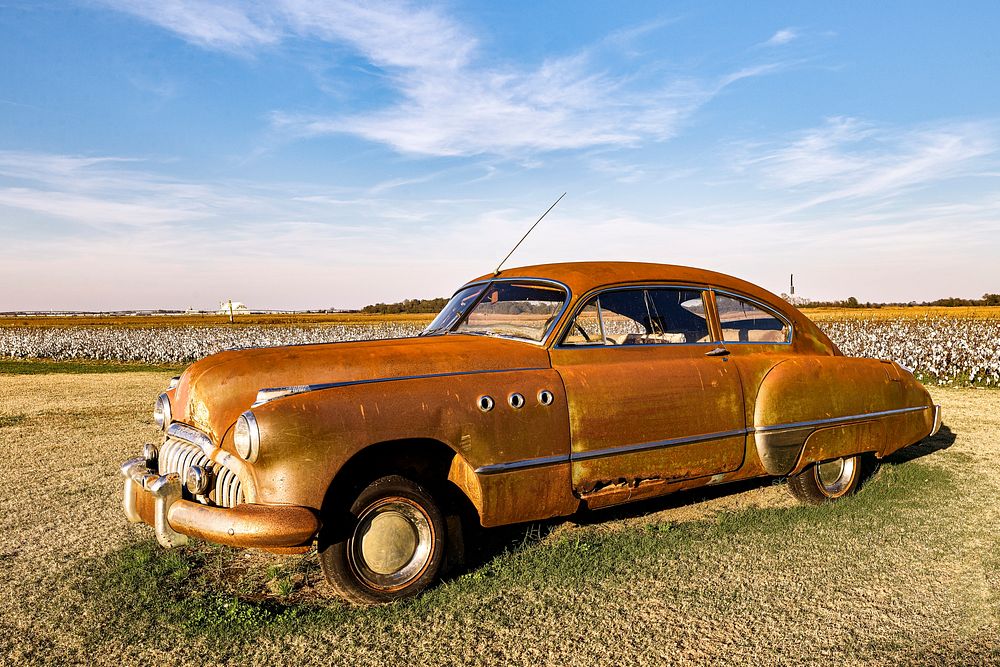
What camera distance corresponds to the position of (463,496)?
3684 millimetres

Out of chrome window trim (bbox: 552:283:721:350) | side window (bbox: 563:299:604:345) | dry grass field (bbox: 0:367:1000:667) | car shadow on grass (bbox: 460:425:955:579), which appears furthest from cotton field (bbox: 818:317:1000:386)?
→ side window (bbox: 563:299:604:345)

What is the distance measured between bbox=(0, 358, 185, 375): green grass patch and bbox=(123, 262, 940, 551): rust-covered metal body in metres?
14.9

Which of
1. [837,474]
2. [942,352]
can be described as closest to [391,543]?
[837,474]

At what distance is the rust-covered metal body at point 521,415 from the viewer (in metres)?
3.15

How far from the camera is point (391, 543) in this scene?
3.39 metres

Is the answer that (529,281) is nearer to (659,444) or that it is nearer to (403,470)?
(659,444)

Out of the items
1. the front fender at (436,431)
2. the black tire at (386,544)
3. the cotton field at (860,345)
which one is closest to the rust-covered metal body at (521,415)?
the front fender at (436,431)

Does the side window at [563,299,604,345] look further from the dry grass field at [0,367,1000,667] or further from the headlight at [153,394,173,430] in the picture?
the headlight at [153,394,173,430]

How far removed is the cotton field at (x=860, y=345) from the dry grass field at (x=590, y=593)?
9174mm

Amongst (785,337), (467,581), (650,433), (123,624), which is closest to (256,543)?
(123,624)

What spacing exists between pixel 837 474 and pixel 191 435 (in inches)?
176

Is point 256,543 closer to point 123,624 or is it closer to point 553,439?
point 123,624

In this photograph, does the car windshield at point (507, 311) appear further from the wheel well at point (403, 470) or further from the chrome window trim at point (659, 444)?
the wheel well at point (403, 470)

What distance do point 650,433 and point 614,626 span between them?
1.15 meters
